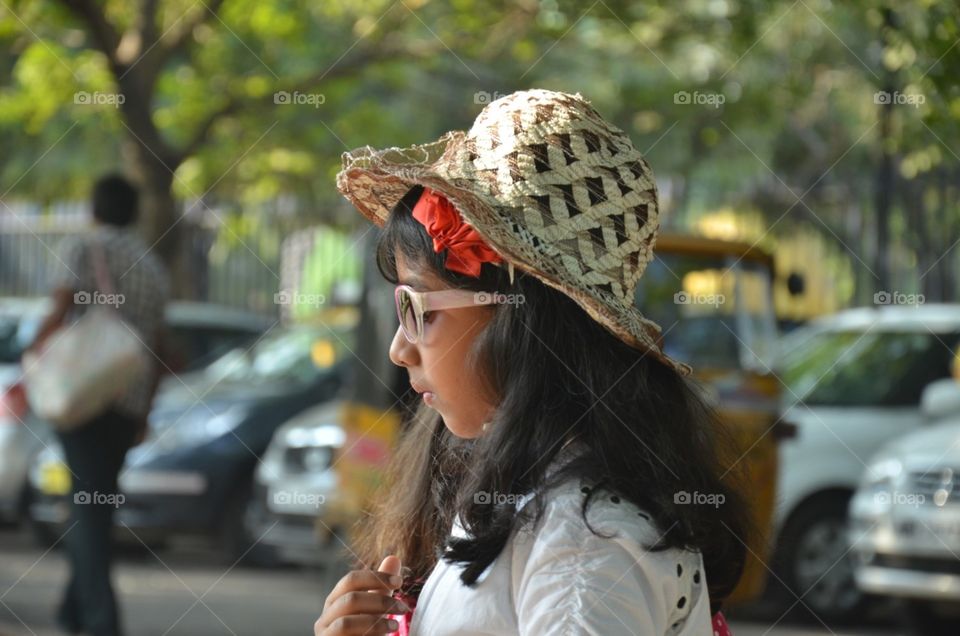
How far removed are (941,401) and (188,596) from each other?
461 cm

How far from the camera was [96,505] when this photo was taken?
20.1ft

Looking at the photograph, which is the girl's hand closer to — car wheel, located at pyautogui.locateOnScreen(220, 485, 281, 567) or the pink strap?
the pink strap

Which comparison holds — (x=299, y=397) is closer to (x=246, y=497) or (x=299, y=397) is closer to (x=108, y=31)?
(x=246, y=497)

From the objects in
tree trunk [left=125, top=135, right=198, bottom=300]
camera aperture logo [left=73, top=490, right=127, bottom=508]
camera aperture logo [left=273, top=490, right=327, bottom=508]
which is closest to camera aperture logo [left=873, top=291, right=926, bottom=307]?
camera aperture logo [left=273, top=490, right=327, bottom=508]

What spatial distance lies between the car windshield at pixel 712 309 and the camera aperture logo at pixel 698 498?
5499mm

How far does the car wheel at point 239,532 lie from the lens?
9945 millimetres

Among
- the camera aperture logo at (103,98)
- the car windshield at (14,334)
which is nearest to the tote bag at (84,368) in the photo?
the camera aperture logo at (103,98)

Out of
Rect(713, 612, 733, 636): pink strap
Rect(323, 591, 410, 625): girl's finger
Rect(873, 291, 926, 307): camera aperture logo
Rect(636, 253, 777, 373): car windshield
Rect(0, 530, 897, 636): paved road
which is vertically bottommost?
Rect(0, 530, 897, 636): paved road

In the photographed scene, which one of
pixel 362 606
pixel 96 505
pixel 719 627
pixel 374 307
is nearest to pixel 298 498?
pixel 374 307

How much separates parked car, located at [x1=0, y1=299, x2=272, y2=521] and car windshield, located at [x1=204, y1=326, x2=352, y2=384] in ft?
1.42

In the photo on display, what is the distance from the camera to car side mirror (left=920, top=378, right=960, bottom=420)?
313 inches

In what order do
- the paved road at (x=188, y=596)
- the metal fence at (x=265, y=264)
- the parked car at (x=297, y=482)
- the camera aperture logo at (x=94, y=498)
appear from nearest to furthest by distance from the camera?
the camera aperture logo at (x=94, y=498)
the paved road at (x=188, y=596)
the parked car at (x=297, y=482)
the metal fence at (x=265, y=264)

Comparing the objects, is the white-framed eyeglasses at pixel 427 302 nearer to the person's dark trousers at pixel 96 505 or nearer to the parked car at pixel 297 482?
the person's dark trousers at pixel 96 505

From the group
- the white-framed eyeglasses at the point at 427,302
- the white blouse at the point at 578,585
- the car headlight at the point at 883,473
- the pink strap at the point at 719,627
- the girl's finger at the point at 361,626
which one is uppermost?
the white-framed eyeglasses at the point at 427,302
